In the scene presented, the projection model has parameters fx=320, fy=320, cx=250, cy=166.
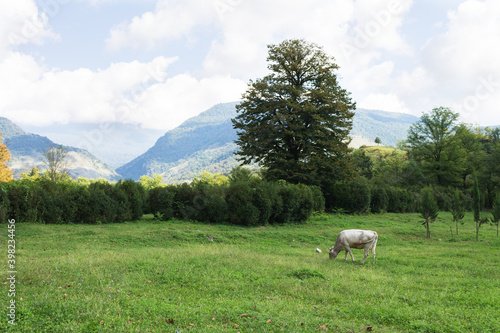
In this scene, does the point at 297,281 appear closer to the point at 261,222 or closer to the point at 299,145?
the point at 261,222

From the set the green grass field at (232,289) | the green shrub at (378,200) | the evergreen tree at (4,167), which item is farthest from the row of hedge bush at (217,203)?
the evergreen tree at (4,167)

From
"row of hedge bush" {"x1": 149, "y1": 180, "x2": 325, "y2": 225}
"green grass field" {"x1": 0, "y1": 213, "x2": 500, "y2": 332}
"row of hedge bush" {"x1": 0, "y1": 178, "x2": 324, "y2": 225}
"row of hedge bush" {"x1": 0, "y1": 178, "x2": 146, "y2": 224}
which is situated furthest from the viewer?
"row of hedge bush" {"x1": 149, "y1": 180, "x2": 325, "y2": 225}

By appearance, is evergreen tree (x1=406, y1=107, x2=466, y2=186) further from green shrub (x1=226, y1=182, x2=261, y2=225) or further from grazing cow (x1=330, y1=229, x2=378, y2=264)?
grazing cow (x1=330, y1=229, x2=378, y2=264)

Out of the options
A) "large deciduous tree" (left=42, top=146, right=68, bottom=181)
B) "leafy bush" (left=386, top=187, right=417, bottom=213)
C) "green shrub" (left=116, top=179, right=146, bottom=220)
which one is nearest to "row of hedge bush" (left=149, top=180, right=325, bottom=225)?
"green shrub" (left=116, top=179, right=146, bottom=220)

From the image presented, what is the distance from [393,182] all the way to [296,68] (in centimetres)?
2847

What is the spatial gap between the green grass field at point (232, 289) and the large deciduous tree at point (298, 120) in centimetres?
1424

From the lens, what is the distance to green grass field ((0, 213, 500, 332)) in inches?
195

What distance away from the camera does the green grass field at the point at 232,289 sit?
195 inches

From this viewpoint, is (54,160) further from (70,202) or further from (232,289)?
(232,289)

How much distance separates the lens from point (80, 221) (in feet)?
50.1

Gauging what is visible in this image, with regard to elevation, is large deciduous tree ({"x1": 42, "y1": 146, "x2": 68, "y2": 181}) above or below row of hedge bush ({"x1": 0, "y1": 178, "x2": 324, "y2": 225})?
above

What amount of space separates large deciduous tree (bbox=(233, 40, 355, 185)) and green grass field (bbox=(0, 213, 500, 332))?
14240mm

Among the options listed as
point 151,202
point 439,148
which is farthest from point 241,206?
point 439,148

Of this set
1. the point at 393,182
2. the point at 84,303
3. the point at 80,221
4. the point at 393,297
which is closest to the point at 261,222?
the point at 80,221
